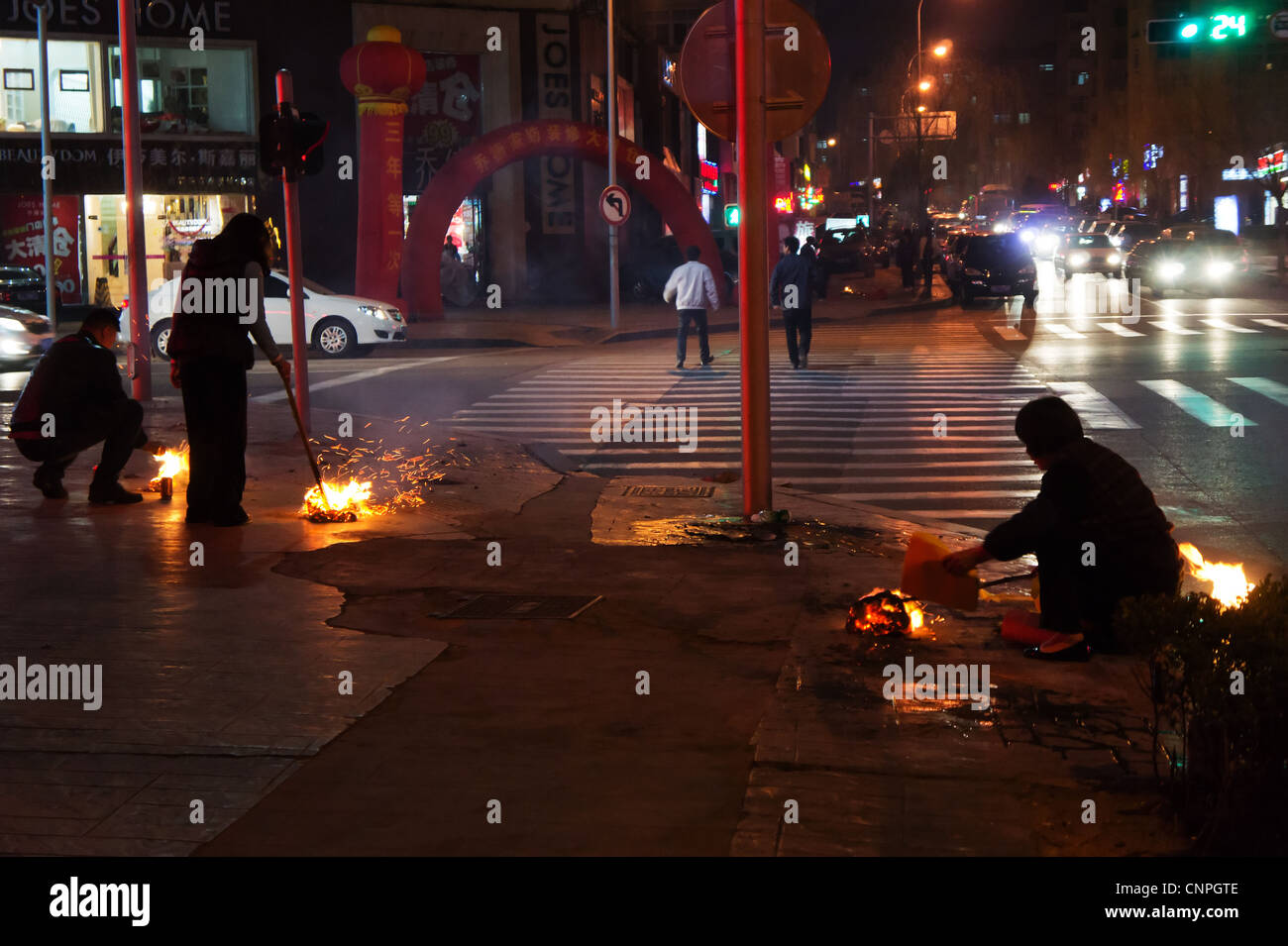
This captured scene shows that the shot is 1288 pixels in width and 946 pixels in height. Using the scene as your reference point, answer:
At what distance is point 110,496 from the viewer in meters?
10.5

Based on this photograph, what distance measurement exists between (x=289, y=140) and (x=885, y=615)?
748 centimetres

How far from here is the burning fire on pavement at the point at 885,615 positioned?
267 inches

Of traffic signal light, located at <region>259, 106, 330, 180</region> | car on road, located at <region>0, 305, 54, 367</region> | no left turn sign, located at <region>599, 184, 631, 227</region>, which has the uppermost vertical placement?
no left turn sign, located at <region>599, 184, 631, 227</region>

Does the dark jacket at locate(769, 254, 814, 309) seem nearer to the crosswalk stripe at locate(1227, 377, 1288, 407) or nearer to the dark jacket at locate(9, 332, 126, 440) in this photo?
the crosswalk stripe at locate(1227, 377, 1288, 407)

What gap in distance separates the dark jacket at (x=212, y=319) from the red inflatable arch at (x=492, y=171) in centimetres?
2386

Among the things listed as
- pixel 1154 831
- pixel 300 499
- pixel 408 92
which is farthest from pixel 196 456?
pixel 408 92

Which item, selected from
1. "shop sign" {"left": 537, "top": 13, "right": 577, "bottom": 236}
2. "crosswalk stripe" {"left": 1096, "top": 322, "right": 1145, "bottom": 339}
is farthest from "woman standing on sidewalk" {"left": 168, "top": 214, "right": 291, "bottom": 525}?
"shop sign" {"left": 537, "top": 13, "right": 577, "bottom": 236}

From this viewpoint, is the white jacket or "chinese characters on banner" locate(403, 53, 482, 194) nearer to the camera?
the white jacket

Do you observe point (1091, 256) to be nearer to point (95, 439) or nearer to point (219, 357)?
point (95, 439)

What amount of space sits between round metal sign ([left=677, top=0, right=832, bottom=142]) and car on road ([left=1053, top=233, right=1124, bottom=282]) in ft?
140

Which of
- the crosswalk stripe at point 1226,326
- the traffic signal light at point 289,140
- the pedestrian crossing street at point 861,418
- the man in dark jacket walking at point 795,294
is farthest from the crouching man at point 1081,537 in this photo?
the crosswalk stripe at point 1226,326

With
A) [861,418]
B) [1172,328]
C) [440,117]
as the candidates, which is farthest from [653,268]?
[861,418]

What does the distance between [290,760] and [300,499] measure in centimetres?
583

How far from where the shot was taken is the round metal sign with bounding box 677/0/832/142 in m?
9.09
